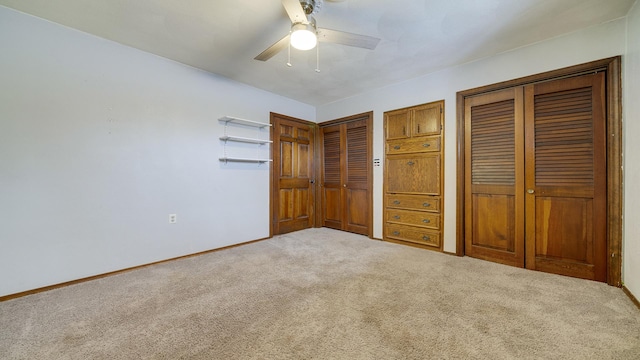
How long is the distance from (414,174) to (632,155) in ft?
6.30

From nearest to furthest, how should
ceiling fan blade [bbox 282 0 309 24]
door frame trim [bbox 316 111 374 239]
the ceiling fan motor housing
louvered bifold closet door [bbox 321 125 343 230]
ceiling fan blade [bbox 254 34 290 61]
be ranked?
ceiling fan blade [bbox 282 0 309 24] < the ceiling fan motor housing < ceiling fan blade [bbox 254 34 290 61] < door frame trim [bbox 316 111 374 239] < louvered bifold closet door [bbox 321 125 343 230]

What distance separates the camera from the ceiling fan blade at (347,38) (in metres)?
1.85

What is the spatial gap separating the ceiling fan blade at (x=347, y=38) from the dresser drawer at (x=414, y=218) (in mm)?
2359

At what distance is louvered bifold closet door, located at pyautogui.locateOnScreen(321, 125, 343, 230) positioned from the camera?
446cm

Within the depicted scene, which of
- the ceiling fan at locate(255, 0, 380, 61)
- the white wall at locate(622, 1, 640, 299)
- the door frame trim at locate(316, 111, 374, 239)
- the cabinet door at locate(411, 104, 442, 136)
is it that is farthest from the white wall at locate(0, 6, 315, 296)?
the white wall at locate(622, 1, 640, 299)

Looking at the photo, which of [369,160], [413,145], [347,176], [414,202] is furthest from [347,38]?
[347,176]

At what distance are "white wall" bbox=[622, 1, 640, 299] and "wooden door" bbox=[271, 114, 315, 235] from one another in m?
3.84

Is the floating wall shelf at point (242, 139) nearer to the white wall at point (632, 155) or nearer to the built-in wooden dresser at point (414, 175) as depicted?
the built-in wooden dresser at point (414, 175)

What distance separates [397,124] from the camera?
11.9 feet

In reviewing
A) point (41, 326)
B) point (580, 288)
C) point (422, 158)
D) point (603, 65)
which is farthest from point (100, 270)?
point (603, 65)

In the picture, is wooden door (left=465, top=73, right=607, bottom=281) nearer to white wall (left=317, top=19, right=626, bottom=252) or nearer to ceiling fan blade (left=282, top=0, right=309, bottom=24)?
white wall (left=317, top=19, right=626, bottom=252)

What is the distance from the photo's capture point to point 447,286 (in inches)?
86.0

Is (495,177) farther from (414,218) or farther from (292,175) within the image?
(292,175)

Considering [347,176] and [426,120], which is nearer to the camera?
[426,120]
